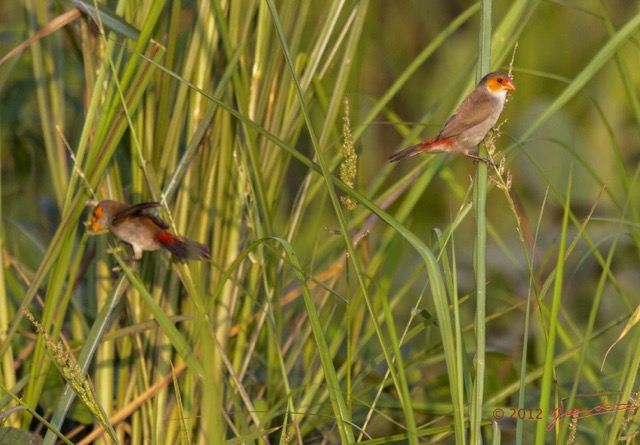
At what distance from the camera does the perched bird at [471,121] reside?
1555 millimetres

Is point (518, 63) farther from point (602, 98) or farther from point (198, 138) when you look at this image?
point (198, 138)

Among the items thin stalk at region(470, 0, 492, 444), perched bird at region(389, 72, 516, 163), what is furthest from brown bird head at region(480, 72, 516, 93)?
thin stalk at region(470, 0, 492, 444)

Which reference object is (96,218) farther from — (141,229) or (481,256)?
(481,256)

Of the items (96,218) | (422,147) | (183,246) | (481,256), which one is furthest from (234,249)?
(481,256)

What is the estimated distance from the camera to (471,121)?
158 centimetres

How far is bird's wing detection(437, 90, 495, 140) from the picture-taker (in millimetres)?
1545

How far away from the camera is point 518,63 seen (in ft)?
11.5

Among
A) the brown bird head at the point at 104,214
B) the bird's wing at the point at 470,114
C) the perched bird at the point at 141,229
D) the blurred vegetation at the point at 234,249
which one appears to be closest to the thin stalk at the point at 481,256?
the blurred vegetation at the point at 234,249

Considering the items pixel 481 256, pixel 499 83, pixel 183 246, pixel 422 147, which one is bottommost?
pixel 481 256

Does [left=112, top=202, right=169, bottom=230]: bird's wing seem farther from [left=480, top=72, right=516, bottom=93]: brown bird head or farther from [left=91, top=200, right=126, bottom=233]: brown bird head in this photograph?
[left=480, top=72, right=516, bottom=93]: brown bird head

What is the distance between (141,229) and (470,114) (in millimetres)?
614

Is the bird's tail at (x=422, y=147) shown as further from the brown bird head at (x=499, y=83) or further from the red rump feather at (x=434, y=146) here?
the brown bird head at (x=499, y=83)

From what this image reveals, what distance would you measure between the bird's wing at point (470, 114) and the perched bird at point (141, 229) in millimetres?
476

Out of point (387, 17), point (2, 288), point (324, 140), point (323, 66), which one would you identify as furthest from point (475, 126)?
point (387, 17)
